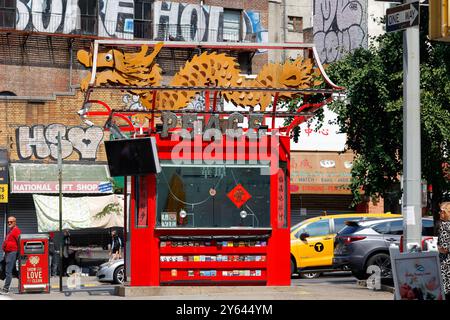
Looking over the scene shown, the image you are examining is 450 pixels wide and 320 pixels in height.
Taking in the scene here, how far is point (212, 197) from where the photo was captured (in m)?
19.2

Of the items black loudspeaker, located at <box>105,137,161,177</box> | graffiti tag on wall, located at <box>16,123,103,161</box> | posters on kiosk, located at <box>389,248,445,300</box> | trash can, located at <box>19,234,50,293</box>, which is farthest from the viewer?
graffiti tag on wall, located at <box>16,123,103,161</box>

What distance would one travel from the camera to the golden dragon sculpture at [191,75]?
1961 centimetres

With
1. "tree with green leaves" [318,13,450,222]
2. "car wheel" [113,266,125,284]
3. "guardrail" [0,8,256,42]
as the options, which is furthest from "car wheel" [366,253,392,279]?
"guardrail" [0,8,256,42]

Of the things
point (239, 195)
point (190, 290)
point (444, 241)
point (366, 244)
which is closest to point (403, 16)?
point (444, 241)

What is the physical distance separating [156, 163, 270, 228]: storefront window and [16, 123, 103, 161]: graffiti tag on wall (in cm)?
1985

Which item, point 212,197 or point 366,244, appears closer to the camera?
point 212,197

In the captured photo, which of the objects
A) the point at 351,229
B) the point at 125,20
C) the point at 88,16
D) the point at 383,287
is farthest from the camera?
the point at 125,20

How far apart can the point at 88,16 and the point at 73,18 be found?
3.03 feet

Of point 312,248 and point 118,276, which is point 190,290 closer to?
point 118,276

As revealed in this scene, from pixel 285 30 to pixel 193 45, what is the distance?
35.7 meters

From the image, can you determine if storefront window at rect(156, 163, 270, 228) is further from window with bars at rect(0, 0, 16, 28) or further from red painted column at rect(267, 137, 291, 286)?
window with bars at rect(0, 0, 16, 28)

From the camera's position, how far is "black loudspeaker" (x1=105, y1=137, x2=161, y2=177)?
739 inches

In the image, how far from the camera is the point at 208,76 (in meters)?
20.6

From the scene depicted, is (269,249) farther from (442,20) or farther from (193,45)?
(442,20)
